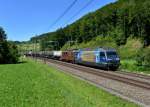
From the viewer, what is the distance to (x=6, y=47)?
101 m

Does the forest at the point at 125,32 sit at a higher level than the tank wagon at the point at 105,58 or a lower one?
higher

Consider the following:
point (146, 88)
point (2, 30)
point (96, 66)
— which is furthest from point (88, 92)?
point (2, 30)

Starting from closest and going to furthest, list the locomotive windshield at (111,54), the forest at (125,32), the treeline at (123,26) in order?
the locomotive windshield at (111,54)
the forest at (125,32)
the treeline at (123,26)

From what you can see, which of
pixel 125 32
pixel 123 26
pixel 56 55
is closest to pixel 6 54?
pixel 56 55

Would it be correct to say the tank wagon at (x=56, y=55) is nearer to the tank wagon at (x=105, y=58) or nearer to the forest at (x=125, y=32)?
the forest at (x=125, y=32)

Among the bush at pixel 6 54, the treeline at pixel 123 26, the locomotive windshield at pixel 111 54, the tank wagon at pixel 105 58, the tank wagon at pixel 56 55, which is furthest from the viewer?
the tank wagon at pixel 56 55

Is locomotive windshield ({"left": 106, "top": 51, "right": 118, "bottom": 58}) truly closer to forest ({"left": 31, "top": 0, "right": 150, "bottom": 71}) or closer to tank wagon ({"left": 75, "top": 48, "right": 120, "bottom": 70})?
tank wagon ({"left": 75, "top": 48, "right": 120, "bottom": 70})

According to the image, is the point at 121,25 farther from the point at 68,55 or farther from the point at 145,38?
the point at 68,55

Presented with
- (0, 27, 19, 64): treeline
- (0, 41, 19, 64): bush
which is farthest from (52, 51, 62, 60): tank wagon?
(0, 41, 19, 64): bush

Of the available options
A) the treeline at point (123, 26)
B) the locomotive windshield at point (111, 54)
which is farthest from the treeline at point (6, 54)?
the locomotive windshield at point (111, 54)

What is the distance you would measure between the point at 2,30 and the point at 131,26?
4686 cm

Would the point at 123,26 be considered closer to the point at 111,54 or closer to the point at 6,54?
the point at 6,54

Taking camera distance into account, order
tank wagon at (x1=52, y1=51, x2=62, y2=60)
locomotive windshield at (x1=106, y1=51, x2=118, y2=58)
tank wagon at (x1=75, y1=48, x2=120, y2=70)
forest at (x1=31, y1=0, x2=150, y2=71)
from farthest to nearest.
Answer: tank wagon at (x1=52, y1=51, x2=62, y2=60) → forest at (x1=31, y1=0, x2=150, y2=71) → locomotive windshield at (x1=106, y1=51, x2=118, y2=58) → tank wagon at (x1=75, y1=48, x2=120, y2=70)

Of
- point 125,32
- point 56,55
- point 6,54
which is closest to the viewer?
point 6,54
